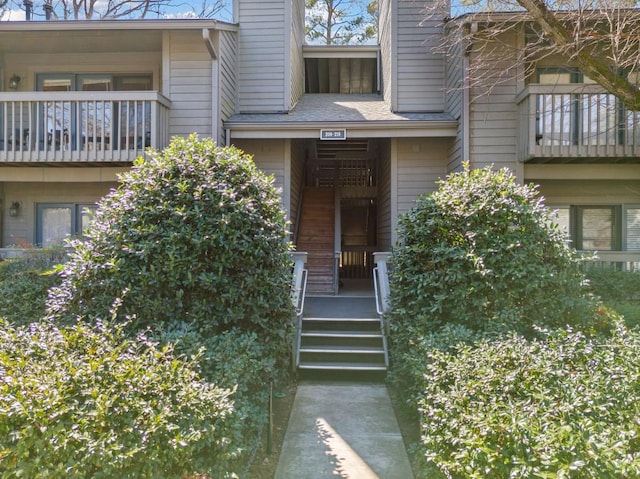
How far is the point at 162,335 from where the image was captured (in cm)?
391

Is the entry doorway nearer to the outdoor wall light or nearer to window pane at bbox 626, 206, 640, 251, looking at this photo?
window pane at bbox 626, 206, 640, 251

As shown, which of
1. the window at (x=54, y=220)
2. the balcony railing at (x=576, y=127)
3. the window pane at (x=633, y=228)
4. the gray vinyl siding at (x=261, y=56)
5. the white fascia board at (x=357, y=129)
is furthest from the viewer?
the gray vinyl siding at (x=261, y=56)

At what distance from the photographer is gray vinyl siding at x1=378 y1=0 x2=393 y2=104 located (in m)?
10.6

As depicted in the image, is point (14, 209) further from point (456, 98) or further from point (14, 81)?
point (456, 98)

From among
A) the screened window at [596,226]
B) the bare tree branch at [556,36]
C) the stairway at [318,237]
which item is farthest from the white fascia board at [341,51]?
the screened window at [596,226]

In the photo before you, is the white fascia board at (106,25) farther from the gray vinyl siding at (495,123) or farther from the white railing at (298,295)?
the gray vinyl siding at (495,123)

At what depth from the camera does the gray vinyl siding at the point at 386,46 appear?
10.6 m

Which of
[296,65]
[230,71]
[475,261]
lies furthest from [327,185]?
[475,261]

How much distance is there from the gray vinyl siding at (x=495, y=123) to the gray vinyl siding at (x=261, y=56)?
4.24 m

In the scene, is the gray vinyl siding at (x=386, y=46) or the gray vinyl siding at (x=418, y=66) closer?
the gray vinyl siding at (x=418, y=66)

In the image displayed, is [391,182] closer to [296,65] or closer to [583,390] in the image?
[296,65]

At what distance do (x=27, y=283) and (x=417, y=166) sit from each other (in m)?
7.61

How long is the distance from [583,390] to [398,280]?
2.89m

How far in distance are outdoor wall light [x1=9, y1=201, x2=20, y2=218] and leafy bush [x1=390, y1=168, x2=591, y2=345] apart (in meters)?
9.12
